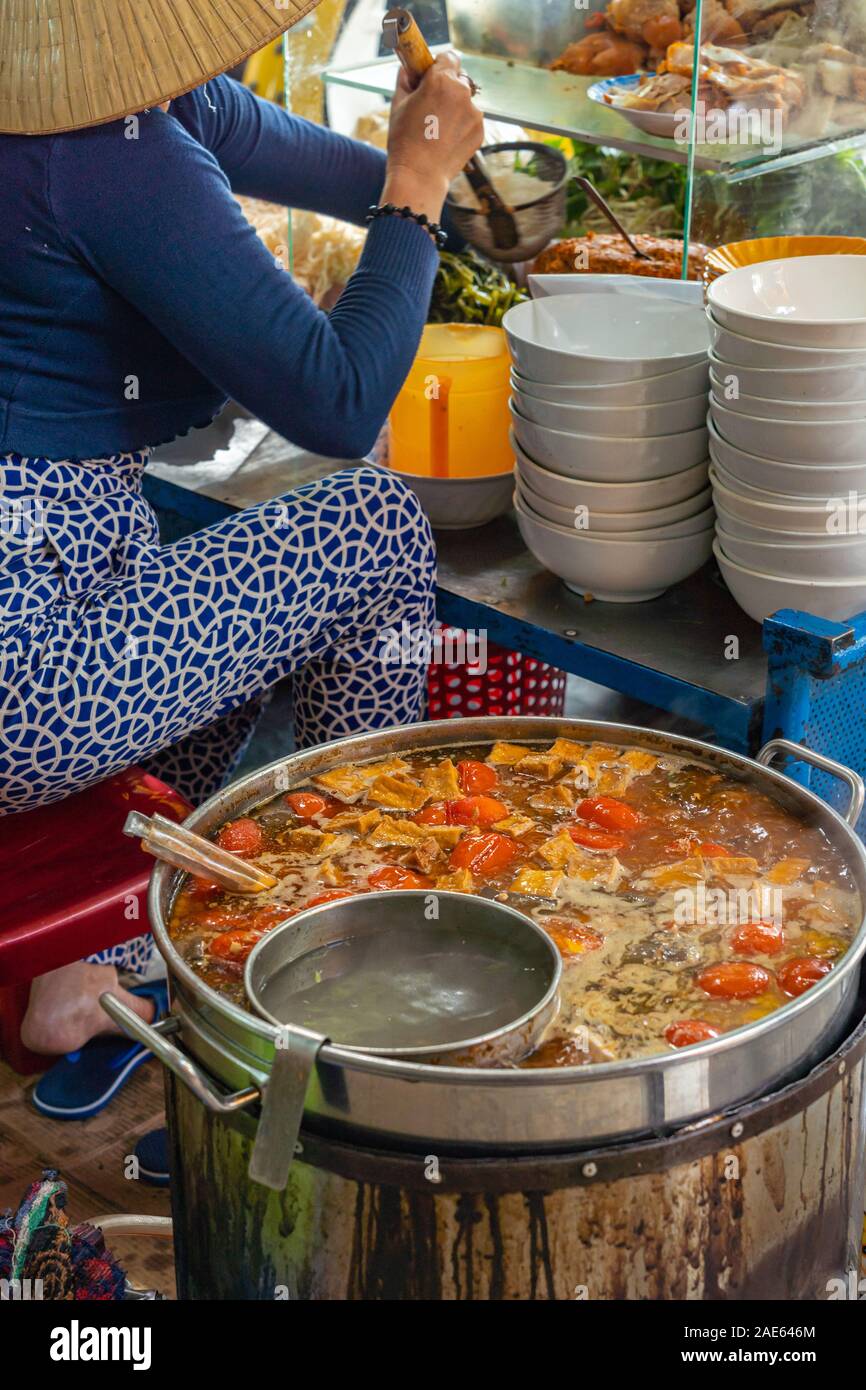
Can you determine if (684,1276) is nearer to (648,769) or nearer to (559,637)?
(648,769)

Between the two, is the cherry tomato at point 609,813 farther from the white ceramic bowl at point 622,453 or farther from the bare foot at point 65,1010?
the bare foot at point 65,1010

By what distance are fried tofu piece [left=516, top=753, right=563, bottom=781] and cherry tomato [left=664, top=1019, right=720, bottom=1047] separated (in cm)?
47

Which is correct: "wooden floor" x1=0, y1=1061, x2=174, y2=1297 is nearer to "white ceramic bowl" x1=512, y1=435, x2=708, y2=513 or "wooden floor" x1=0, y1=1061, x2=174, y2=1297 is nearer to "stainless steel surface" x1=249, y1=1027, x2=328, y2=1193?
"stainless steel surface" x1=249, y1=1027, x2=328, y2=1193

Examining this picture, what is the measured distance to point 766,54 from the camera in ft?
7.54

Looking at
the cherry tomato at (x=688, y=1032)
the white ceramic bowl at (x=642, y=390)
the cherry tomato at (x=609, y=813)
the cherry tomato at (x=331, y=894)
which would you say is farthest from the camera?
the white ceramic bowl at (x=642, y=390)

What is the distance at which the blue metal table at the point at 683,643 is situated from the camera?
6.37 feet

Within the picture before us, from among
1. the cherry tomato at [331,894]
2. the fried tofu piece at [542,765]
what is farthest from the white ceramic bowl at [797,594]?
the cherry tomato at [331,894]

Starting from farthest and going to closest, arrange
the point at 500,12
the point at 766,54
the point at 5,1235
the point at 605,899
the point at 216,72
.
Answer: the point at 500,12, the point at 766,54, the point at 216,72, the point at 5,1235, the point at 605,899

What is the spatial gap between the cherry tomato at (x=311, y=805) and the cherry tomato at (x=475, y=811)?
0.42 feet

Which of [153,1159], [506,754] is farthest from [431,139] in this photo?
[153,1159]

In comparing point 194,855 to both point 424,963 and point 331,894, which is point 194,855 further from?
point 424,963

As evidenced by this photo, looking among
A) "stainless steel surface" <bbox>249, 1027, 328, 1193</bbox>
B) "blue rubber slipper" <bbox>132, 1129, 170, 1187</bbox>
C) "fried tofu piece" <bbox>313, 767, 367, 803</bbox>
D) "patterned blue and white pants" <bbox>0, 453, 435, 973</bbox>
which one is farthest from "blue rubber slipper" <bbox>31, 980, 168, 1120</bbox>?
"stainless steel surface" <bbox>249, 1027, 328, 1193</bbox>
